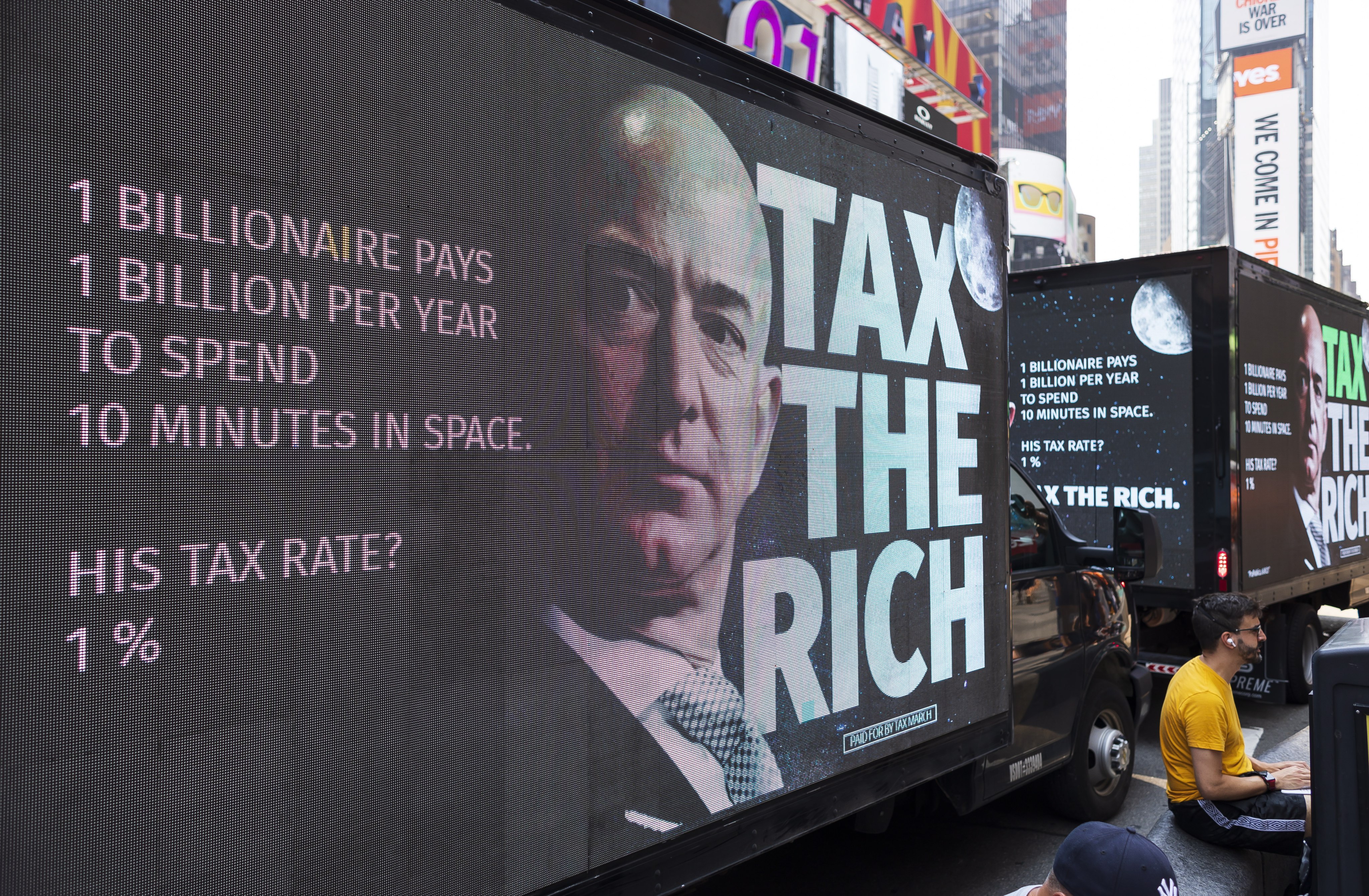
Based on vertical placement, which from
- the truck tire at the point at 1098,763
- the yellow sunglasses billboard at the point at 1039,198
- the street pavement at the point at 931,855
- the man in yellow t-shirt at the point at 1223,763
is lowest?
the street pavement at the point at 931,855

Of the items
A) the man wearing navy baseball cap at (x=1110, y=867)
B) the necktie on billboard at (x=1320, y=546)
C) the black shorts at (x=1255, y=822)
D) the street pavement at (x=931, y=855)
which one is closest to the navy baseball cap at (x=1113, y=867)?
the man wearing navy baseball cap at (x=1110, y=867)

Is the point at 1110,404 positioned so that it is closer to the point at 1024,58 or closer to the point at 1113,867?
the point at 1113,867

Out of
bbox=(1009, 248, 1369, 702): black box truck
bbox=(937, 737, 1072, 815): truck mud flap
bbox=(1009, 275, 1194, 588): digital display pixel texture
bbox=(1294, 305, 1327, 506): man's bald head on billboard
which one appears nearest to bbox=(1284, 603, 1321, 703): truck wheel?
bbox=(1009, 248, 1369, 702): black box truck

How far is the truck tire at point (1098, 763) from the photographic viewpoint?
5465 mm

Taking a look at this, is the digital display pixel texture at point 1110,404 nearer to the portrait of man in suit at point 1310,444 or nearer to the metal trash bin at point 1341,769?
the portrait of man in suit at point 1310,444

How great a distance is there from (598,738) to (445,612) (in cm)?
57

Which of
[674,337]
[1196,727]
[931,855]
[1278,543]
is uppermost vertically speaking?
[674,337]

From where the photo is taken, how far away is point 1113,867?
2.28 m

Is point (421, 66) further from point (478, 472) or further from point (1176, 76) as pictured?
point (1176, 76)

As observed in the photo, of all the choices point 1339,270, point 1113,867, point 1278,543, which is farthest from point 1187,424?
point 1339,270

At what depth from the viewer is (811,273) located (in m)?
3.29

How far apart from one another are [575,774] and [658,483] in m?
0.77

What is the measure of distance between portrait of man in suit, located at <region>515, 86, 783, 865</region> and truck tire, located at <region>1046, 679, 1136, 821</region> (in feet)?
10.0

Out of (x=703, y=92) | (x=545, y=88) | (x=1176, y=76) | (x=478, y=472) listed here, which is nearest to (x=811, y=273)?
(x=703, y=92)
